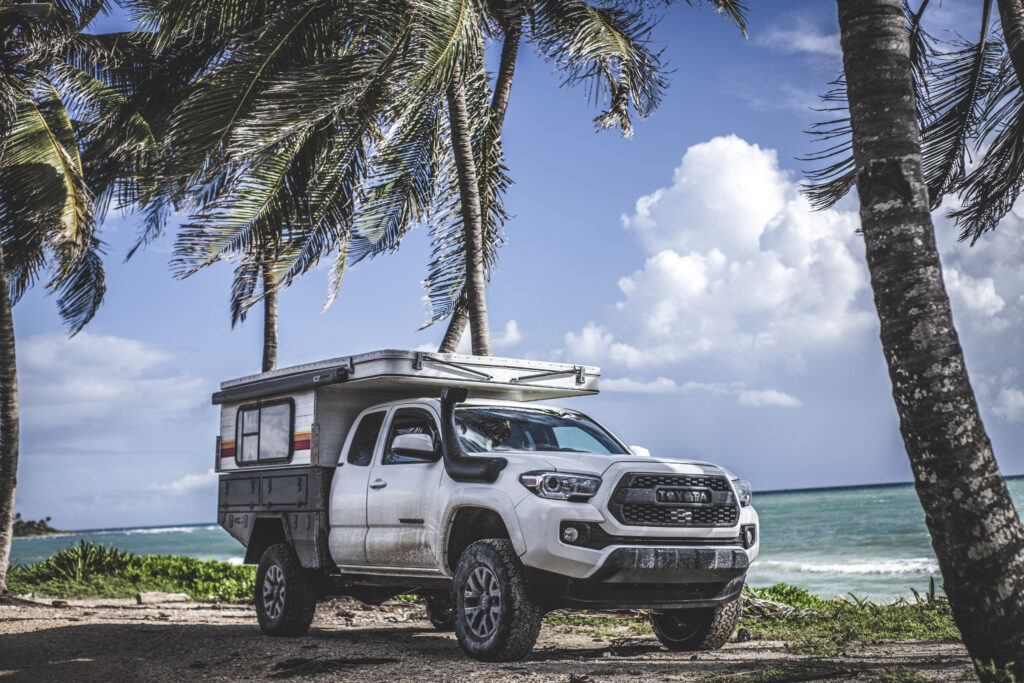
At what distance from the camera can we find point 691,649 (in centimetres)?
822

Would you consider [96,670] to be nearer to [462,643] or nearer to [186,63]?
[462,643]

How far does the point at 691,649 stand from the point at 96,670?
15.5 feet

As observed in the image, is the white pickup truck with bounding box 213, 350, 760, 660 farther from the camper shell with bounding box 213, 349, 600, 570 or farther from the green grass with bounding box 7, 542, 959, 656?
the green grass with bounding box 7, 542, 959, 656

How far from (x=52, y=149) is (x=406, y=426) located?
379 inches

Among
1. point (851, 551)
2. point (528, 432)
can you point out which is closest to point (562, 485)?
point (528, 432)

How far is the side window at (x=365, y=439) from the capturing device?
905cm

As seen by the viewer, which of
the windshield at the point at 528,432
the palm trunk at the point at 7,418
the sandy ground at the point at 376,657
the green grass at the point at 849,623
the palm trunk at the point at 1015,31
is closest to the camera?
the sandy ground at the point at 376,657

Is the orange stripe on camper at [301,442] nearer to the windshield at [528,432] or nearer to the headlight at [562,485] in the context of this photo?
the windshield at [528,432]

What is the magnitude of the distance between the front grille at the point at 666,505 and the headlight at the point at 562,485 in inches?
7.0

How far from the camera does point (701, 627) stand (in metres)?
8.18

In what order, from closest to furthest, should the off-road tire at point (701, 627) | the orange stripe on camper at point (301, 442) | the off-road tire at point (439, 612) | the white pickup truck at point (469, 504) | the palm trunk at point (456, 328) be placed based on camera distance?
1. the white pickup truck at point (469, 504)
2. the off-road tire at point (701, 627)
3. the orange stripe on camper at point (301, 442)
4. the off-road tire at point (439, 612)
5. the palm trunk at point (456, 328)

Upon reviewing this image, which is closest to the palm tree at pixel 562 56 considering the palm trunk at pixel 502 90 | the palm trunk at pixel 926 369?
the palm trunk at pixel 502 90

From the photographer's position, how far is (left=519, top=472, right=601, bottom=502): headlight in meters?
7.15

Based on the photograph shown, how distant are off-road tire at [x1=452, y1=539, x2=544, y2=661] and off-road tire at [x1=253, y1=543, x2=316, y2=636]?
2421 millimetres
